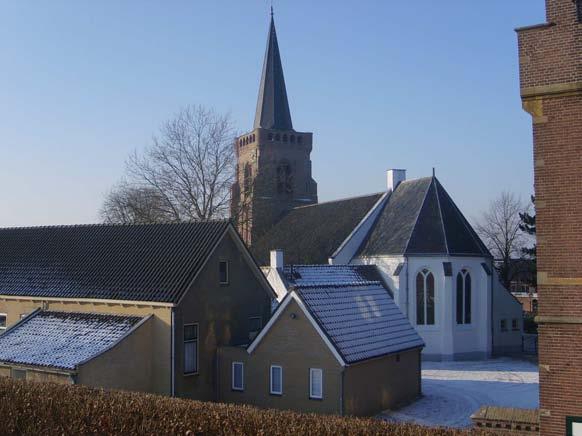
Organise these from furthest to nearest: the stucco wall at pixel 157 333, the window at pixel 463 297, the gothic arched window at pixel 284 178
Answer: the gothic arched window at pixel 284 178 → the window at pixel 463 297 → the stucco wall at pixel 157 333

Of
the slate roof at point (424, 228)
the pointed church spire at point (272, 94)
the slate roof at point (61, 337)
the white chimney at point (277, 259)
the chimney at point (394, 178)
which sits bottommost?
the slate roof at point (61, 337)

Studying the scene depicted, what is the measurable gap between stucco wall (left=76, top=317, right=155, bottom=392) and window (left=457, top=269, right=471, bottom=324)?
19352 mm

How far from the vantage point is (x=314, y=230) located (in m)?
46.5

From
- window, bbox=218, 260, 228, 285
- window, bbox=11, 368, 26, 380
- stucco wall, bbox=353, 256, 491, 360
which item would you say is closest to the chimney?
stucco wall, bbox=353, 256, 491, 360

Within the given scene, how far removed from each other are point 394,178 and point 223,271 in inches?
826

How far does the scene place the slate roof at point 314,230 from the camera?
141 feet

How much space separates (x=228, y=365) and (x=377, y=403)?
531cm

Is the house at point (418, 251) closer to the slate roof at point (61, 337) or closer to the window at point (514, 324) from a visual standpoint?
the window at point (514, 324)

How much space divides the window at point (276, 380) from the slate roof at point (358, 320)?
218cm

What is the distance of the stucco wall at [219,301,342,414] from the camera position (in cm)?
2134

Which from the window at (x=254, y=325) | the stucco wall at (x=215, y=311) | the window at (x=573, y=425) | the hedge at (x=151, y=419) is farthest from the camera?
the window at (x=254, y=325)

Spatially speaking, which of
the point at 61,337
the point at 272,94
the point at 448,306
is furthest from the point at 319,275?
the point at 272,94

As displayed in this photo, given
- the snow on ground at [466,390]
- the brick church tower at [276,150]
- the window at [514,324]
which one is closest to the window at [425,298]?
the snow on ground at [466,390]

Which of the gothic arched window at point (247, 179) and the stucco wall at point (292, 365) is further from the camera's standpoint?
the gothic arched window at point (247, 179)
